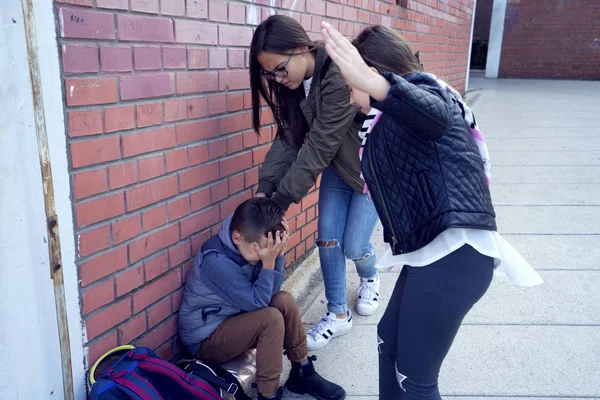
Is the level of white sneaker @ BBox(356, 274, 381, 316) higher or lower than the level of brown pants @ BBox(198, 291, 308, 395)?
lower

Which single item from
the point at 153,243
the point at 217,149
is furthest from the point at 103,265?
the point at 217,149

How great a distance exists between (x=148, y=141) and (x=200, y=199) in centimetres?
46

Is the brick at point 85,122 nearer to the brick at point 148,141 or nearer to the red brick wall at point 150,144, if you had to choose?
the red brick wall at point 150,144

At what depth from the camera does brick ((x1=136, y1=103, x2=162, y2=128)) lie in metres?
1.92

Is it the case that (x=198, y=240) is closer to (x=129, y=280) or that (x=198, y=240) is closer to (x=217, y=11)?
(x=129, y=280)

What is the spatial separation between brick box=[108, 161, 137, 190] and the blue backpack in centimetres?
57

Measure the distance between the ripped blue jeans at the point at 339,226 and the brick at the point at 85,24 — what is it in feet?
4.19

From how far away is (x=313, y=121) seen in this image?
7.86 ft

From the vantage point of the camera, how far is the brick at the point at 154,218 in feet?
6.64

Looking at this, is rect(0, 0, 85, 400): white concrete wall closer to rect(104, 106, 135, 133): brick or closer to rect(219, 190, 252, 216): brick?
rect(104, 106, 135, 133): brick

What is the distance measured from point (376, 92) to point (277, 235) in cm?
91

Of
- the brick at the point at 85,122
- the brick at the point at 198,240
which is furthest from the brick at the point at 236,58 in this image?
the brick at the point at 85,122

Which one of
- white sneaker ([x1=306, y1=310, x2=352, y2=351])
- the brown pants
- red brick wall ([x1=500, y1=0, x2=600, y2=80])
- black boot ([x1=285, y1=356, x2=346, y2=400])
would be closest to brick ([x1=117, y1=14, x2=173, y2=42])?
the brown pants

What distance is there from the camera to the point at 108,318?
1.90 meters
